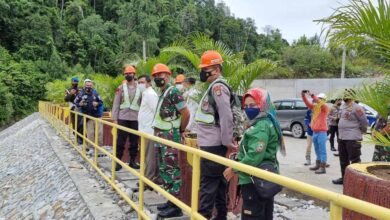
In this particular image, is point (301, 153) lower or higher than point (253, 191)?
lower

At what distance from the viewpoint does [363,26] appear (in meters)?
3.17

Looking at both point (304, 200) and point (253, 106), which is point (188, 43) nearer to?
→ point (304, 200)

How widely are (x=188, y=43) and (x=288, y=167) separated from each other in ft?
11.4

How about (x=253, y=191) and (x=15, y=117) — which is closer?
(x=253, y=191)

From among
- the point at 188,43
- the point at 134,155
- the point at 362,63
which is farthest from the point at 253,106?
the point at 188,43

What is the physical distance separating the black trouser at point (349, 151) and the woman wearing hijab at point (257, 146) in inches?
157

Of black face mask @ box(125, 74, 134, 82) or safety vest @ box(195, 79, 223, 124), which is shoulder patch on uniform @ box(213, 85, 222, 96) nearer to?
safety vest @ box(195, 79, 223, 124)

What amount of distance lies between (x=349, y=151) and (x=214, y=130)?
3904 mm

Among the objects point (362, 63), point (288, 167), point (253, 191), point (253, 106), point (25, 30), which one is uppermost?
point (25, 30)

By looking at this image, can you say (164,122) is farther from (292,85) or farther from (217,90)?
(292,85)

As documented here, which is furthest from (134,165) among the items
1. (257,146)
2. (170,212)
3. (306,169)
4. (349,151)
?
(257,146)

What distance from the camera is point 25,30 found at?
191 ft

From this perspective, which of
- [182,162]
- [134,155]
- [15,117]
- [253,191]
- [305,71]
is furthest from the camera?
[15,117]

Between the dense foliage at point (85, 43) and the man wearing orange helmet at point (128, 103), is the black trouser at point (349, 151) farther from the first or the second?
the dense foliage at point (85, 43)
